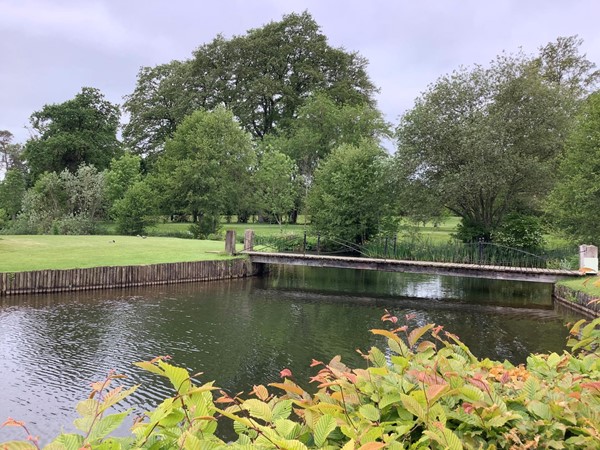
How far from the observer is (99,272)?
18.6 m

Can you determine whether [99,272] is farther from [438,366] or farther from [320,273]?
[438,366]

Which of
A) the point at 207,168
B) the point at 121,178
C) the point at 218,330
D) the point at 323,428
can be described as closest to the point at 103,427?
the point at 323,428

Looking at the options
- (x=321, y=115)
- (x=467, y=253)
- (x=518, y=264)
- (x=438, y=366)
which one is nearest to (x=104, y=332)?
(x=438, y=366)

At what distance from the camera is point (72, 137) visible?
4859 centimetres

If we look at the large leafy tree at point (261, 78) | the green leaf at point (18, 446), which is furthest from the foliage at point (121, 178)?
the green leaf at point (18, 446)

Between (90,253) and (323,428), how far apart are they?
23146 millimetres

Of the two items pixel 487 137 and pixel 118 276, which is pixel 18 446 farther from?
pixel 487 137

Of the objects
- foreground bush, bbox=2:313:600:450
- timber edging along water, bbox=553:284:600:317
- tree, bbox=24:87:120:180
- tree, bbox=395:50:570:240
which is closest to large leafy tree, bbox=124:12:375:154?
tree, bbox=24:87:120:180

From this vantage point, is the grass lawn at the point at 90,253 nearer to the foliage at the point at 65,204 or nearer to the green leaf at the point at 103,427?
the foliage at the point at 65,204

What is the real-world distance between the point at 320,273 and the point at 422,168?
8.69 metres

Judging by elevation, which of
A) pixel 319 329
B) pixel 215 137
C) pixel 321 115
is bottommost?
pixel 319 329

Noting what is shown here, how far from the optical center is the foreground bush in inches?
67.8

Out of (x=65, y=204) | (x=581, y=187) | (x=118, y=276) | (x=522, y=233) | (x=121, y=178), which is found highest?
(x=121, y=178)

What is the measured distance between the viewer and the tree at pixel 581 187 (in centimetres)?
2059
